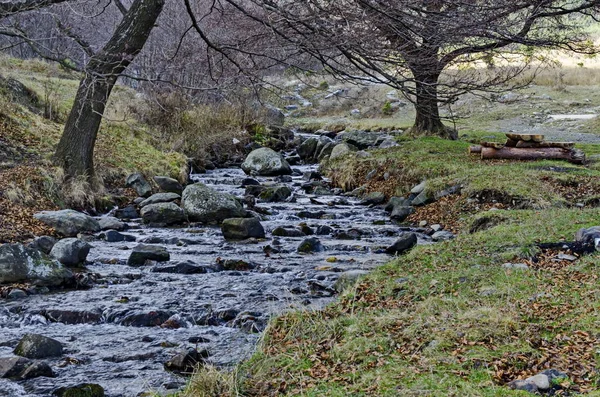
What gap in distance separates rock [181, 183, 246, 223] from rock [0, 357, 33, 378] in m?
6.16

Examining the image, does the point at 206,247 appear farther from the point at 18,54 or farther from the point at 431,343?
the point at 18,54

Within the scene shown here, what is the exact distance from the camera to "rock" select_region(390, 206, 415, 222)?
10.9 meters

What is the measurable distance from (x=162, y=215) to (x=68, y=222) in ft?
5.61

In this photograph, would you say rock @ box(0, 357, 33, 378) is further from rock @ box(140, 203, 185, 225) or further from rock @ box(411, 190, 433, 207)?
rock @ box(411, 190, 433, 207)

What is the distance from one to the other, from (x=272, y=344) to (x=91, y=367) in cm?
150

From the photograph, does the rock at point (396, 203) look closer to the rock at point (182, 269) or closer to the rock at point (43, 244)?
the rock at point (182, 269)

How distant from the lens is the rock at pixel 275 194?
43.0 feet

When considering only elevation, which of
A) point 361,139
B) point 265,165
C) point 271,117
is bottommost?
point 265,165

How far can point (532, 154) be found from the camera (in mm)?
12711

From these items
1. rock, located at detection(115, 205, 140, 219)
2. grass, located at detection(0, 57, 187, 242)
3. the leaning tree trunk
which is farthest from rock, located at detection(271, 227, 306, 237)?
the leaning tree trunk

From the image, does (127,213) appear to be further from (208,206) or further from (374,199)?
(374,199)

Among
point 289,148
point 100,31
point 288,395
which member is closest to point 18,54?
point 100,31

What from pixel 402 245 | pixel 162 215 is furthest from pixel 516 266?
pixel 162 215

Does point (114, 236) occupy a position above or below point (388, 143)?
below
